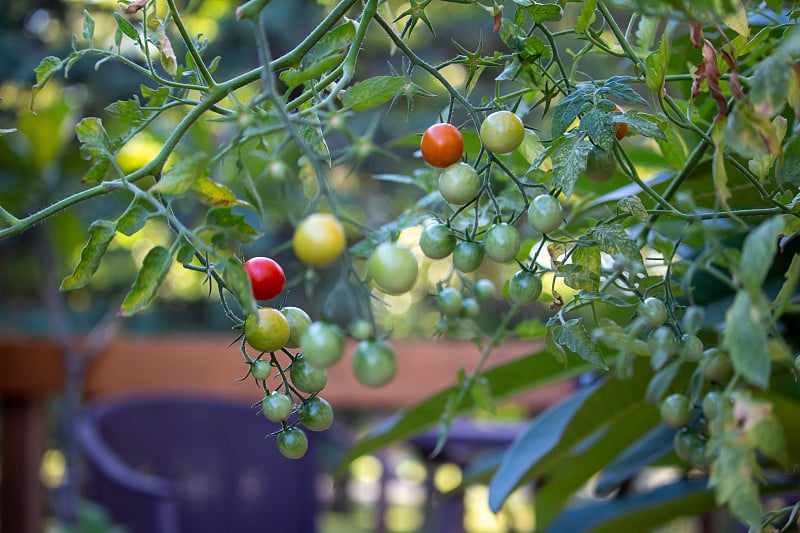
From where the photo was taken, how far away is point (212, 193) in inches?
12.8

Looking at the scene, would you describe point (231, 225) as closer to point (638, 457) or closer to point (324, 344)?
point (324, 344)

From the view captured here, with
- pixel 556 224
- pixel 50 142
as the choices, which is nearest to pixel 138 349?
pixel 50 142

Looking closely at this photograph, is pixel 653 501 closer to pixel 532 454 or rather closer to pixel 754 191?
pixel 532 454

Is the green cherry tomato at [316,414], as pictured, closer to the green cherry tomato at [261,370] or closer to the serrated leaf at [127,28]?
the green cherry tomato at [261,370]

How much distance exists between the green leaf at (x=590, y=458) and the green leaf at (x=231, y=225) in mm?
466

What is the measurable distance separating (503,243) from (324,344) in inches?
4.0

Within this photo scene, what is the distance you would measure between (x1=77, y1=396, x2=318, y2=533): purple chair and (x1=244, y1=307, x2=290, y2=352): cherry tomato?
144 cm

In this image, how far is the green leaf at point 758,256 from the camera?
0.22 meters

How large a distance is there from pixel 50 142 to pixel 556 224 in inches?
76.1

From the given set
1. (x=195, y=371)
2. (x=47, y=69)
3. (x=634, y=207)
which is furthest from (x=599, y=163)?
(x=195, y=371)

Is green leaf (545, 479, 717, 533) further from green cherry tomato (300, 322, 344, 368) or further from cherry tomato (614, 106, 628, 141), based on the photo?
green cherry tomato (300, 322, 344, 368)

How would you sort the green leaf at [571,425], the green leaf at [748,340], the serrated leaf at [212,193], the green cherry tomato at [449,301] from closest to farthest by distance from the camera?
the green leaf at [748,340]
the serrated leaf at [212,193]
the green cherry tomato at [449,301]
the green leaf at [571,425]

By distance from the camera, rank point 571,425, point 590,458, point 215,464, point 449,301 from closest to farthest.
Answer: point 449,301, point 571,425, point 590,458, point 215,464

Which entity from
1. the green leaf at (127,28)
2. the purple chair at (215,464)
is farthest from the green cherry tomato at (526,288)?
the purple chair at (215,464)
